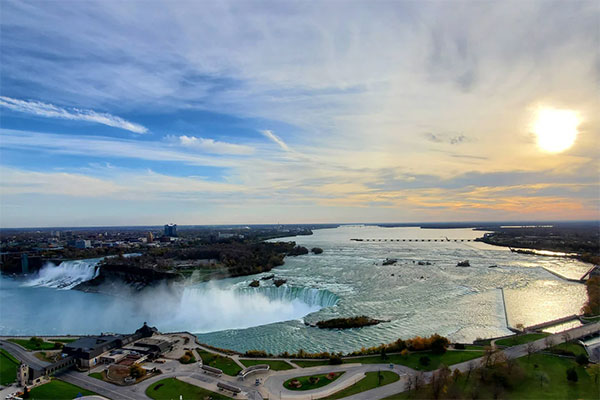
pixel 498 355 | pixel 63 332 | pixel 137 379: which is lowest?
pixel 63 332

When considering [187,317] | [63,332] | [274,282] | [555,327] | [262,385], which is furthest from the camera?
[274,282]

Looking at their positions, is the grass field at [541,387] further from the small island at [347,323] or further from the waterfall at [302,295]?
the waterfall at [302,295]

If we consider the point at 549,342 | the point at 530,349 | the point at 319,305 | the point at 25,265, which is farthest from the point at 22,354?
the point at 25,265

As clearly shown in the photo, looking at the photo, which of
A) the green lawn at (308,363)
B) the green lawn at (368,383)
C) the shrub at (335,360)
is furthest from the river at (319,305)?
the green lawn at (368,383)

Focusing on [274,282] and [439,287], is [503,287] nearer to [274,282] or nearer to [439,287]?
[439,287]

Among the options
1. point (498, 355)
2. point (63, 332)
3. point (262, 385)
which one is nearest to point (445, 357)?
point (498, 355)
